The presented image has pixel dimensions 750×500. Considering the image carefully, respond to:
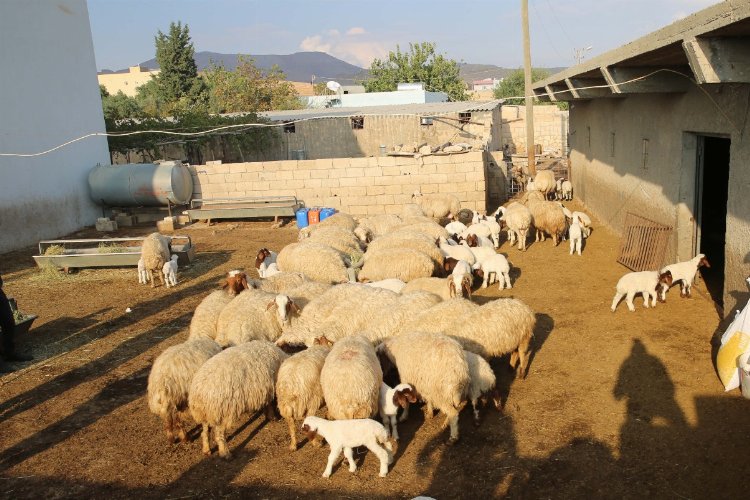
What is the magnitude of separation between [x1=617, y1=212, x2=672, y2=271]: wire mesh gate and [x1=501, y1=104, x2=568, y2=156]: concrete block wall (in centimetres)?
2576

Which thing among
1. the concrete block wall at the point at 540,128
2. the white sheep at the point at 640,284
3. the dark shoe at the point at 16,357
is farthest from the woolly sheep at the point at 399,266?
the concrete block wall at the point at 540,128

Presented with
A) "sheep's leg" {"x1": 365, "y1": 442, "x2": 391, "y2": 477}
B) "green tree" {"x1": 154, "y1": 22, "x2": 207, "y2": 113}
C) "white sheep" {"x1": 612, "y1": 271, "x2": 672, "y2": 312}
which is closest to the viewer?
"sheep's leg" {"x1": 365, "y1": 442, "x2": 391, "y2": 477}

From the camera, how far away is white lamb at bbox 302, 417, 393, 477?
5715 mm

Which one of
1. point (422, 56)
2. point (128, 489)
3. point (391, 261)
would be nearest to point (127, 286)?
point (391, 261)

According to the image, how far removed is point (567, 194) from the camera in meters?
21.4

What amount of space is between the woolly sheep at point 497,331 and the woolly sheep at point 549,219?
7200 mm

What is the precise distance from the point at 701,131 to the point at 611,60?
72.6 inches

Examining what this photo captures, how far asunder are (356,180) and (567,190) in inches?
302

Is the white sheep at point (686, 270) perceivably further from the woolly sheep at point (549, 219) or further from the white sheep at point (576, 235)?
the woolly sheep at point (549, 219)

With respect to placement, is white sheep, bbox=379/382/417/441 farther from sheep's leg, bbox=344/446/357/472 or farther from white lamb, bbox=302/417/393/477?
sheep's leg, bbox=344/446/357/472

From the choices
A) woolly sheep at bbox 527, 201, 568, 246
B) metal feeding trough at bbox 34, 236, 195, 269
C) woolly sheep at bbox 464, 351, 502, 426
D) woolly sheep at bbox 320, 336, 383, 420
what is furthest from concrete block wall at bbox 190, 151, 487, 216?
woolly sheep at bbox 320, 336, 383, 420

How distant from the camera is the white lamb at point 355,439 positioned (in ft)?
18.7

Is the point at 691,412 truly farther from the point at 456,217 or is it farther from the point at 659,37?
the point at 456,217

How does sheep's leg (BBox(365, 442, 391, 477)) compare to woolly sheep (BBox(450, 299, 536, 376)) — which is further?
woolly sheep (BBox(450, 299, 536, 376))
